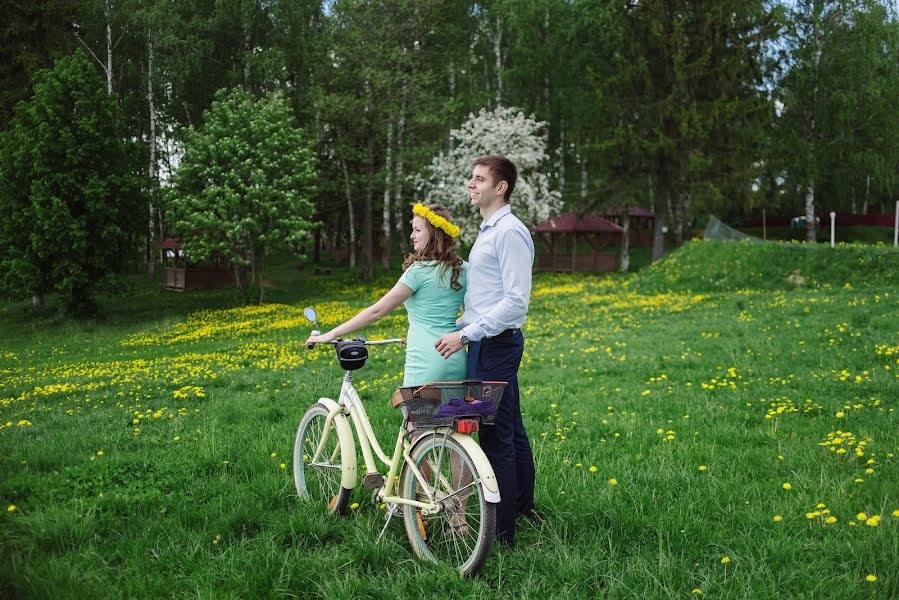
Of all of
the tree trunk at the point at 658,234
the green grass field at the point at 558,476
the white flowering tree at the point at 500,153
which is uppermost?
the white flowering tree at the point at 500,153

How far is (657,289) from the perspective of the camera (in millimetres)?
22234

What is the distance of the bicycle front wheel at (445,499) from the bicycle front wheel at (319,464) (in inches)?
26.3

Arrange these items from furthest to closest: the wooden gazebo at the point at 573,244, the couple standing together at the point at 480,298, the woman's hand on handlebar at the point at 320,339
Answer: the wooden gazebo at the point at 573,244 → the woman's hand on handlebar at the point at 320,339 → the couple standing together at the point at 480,298

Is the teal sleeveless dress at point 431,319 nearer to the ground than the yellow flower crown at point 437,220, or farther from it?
nearer to the ground

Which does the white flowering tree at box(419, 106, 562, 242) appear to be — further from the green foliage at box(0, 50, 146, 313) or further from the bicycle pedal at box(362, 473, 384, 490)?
the bicycle pedal at box(362, 473, 384, 490)

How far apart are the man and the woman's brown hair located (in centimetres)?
10

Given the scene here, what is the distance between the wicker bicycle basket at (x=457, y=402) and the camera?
3.52 m

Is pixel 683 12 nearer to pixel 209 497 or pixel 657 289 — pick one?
pixel 657 289

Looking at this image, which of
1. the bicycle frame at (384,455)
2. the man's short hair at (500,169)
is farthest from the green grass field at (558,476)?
the man's short hair at (500,169)

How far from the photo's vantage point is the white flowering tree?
33.7 meters

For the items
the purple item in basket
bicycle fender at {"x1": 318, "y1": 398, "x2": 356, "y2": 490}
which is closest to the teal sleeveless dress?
the purple item in basket

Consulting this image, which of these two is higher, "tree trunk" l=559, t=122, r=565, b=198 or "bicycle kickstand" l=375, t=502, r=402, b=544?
"tree trunk" l=559, t=122, r=565, b=198

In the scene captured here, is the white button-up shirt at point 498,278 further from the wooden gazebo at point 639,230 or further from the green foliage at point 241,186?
the wooden gazebo at point 639,230

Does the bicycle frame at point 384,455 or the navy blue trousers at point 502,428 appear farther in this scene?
the navy blue trousers at point 502,428
